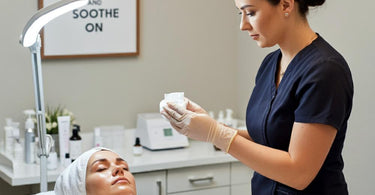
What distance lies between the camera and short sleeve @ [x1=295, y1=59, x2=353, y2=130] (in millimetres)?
1523

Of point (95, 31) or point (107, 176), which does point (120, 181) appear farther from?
point (95, 31)

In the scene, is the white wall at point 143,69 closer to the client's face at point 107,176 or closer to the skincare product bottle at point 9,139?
the skincare product bottle at point 9,139

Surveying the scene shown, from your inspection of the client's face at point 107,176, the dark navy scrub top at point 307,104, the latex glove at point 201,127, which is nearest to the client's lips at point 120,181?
the client's face at point 107,176

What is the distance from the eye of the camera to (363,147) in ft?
7.98

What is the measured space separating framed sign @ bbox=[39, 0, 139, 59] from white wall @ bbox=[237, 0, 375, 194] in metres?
1.05

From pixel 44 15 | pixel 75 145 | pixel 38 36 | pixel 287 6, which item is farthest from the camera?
pixel 75 145

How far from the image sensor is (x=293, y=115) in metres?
1.65

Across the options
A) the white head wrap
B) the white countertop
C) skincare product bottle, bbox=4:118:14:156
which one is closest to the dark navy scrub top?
the white head wrap

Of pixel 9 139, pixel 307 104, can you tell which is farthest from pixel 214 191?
pixel 307 104

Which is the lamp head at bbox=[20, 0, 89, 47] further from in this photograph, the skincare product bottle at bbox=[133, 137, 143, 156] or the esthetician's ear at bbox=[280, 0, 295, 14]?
the skincare product bottle at bbox=[133, 137, 143, 156]

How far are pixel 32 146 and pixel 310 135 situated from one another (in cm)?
159

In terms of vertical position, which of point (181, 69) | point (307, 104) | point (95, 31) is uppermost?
point (95, 31)

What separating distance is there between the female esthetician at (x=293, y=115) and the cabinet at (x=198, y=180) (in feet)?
3.18

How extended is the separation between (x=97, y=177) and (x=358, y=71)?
1.26m
